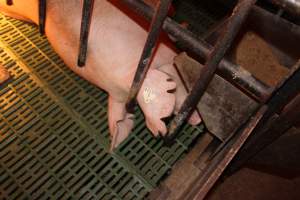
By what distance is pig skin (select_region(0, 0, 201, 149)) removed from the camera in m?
1.55

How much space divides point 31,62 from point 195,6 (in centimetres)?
128

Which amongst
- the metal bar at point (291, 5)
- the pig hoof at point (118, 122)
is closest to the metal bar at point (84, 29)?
the pig hoof at point (118, 122)

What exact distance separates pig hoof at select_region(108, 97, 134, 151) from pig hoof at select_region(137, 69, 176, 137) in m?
0.19

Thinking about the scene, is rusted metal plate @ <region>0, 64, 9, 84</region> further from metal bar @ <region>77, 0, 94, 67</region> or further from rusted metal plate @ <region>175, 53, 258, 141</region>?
rusted metal plate @ <region>175, 53, 258, 141</region>

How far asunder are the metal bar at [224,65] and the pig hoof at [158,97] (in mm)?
375

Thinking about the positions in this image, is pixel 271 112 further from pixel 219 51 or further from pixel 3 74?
pixel 3 74

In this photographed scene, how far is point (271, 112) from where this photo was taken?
1.17 metres

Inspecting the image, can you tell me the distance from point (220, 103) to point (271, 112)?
284 millimetres

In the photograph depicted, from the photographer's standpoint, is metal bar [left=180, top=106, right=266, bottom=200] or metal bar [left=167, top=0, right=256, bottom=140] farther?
metal bar [left=180, top=106, right=266, bottom=200]

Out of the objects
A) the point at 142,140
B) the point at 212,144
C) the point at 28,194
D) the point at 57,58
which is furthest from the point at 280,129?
the point at 57,58

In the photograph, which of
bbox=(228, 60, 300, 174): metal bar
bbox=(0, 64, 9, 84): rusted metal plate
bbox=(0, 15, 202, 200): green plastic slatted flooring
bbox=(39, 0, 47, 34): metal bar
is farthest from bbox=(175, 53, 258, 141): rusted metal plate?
bbox=(0, 64, 9, 84): rusted metal plate

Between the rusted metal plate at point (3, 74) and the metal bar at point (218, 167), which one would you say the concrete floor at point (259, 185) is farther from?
the rusted metal plate at point (3, 74)

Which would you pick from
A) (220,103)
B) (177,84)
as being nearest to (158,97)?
(177,84)

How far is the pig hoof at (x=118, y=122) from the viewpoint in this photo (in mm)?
1703
